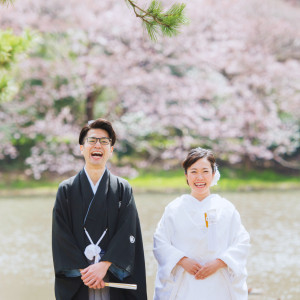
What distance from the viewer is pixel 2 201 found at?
9.51 meters

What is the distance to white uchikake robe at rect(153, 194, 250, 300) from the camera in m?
2.58

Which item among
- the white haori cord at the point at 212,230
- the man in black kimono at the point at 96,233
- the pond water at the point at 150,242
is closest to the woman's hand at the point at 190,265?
the white haori cord at the point at 212,230

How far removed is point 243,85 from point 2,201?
6.26 m

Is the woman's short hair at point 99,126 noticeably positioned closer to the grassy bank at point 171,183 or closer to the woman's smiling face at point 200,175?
the woman's smiling face at point 200,175

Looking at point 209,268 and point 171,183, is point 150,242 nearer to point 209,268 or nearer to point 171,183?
point 209,268

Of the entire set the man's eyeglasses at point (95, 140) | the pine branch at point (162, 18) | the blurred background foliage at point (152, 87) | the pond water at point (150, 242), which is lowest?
the pond water at point (150, 242)

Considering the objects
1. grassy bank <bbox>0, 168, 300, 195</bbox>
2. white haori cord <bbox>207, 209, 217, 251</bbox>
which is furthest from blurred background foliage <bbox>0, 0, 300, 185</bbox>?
white haori cord <bbox>207, 209, 217, 251</bbox>

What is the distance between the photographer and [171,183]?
10.9m

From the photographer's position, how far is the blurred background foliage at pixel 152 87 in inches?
444

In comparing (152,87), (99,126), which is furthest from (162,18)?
(152,87)

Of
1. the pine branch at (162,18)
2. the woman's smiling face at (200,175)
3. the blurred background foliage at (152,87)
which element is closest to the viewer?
the woman's smiling face at (200,175)

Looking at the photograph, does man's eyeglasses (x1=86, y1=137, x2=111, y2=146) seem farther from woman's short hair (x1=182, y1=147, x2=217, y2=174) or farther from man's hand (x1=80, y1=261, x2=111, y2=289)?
man's hand (x1=80, y1=261, x2=111, y2=289)

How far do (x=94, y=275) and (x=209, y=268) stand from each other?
A: 60 centimetres

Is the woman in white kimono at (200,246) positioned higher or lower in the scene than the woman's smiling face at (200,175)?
lower
